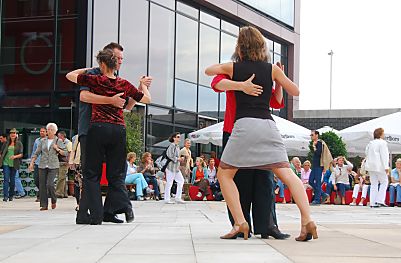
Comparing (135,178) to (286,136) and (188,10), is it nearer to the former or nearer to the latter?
(286,136)

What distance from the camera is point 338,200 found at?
1927cm

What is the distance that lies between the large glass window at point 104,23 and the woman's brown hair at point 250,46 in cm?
1641

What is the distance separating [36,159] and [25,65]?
10.3 m

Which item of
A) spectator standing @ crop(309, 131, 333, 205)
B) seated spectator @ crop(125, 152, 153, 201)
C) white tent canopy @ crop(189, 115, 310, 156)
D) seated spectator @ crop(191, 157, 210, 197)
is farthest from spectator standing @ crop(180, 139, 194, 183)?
spectator standing @ crop(309, 131, 333, 205)

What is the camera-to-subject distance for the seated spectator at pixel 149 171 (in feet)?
65.2

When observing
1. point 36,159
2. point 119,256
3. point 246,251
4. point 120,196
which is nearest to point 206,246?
point 246,251

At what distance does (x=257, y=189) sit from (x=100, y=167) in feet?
7.04

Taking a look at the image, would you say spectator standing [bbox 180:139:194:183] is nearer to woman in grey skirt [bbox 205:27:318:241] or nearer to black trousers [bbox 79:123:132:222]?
black trousers [bbox 79:123:132:222]

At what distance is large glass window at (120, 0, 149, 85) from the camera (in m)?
23.8

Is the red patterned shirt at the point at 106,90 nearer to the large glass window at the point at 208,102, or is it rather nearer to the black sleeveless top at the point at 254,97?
the black sleeveless top at the point at 254,97

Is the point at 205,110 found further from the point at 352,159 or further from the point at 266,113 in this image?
the point at 266,113

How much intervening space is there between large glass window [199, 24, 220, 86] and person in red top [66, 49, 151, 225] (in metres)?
20.7

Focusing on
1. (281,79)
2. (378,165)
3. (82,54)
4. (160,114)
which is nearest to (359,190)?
(378,165)

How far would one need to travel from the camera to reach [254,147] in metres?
6.04
